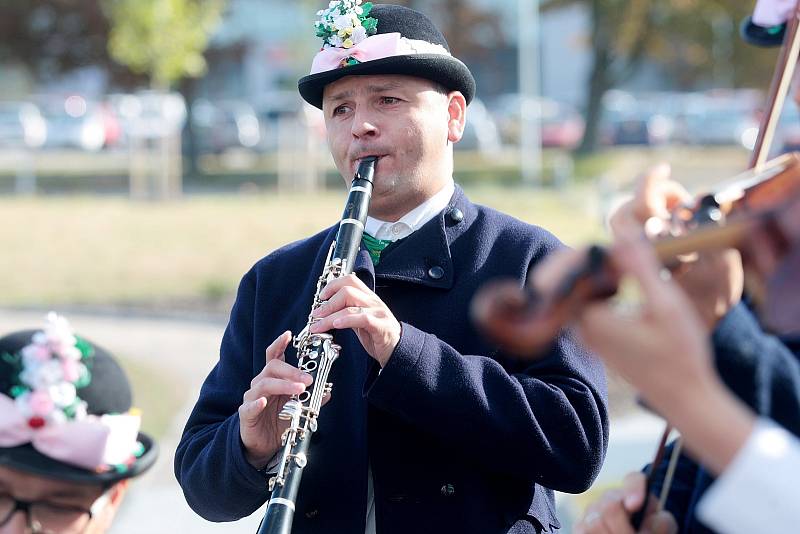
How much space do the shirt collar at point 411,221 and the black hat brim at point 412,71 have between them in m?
0.25

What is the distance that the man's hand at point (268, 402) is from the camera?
2.60 meters

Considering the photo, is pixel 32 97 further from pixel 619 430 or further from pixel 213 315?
pixel 619 430

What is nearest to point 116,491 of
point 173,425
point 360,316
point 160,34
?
point 360,316

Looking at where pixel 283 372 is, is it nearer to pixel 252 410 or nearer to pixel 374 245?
pixel 252 410

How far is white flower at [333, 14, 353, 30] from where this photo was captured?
116 inches

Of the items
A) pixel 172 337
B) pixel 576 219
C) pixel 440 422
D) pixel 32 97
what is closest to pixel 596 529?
pixel 440 422

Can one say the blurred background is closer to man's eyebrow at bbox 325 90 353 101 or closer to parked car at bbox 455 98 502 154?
parked car at bbox 455 98 502 154

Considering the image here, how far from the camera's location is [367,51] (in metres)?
2.92

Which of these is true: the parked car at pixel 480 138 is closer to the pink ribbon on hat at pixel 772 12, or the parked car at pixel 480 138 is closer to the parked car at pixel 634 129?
the parked car at pixel 634 129

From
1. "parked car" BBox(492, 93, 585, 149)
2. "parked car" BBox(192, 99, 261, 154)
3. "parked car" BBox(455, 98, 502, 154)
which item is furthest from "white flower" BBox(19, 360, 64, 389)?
"parked car" BBox(492, 93, 585, 149)

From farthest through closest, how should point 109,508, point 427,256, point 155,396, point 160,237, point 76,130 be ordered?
point 76,130 → point 160,237 → point 155,396 → point 427,256 → point 109,508

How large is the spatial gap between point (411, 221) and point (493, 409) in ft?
1.87

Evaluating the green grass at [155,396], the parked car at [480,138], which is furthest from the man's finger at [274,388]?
the parked car at [480,138]

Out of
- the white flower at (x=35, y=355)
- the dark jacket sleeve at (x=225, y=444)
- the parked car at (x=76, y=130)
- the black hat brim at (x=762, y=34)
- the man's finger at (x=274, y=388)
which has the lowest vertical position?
the parked car at (x=76, y=130)
